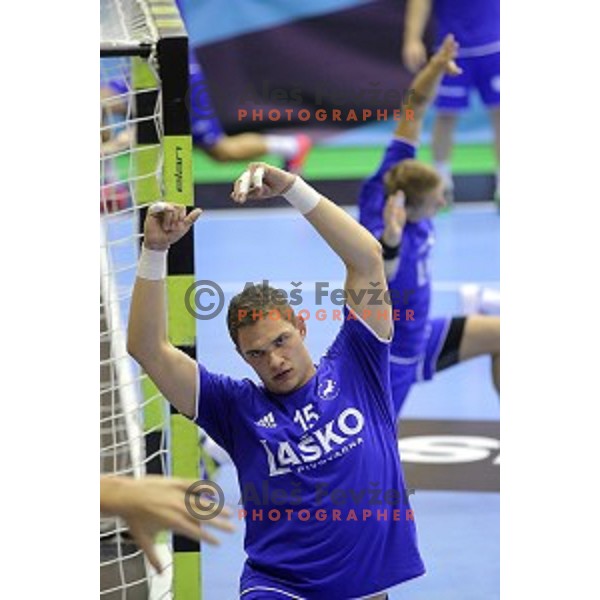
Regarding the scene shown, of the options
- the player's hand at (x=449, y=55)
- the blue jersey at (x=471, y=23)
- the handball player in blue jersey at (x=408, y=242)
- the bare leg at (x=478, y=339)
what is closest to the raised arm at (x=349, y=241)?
the player's hand at (x=449, y=55)

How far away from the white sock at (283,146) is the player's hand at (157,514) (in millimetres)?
8152

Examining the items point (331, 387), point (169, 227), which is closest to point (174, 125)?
point (169, 227)

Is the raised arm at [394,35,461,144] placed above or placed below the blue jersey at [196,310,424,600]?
above

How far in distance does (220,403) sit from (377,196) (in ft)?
7.82

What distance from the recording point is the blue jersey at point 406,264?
232 inches

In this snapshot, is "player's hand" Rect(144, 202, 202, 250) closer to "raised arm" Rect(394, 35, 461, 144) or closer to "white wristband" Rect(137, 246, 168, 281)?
"white wristband" Rect(137, 246, 168, 281)

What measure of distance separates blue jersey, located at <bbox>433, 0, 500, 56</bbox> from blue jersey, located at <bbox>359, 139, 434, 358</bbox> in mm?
4253

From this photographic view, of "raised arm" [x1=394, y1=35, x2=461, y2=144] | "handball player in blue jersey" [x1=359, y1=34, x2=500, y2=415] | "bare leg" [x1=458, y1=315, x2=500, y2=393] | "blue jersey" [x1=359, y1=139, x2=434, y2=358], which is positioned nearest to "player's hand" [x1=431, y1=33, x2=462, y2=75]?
"raised arm" [x1=394, y1=35, x2=461, y2=144]

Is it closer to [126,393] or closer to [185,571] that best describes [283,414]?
[185,571]

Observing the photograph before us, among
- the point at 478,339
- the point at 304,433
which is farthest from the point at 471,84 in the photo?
the point at 304,433

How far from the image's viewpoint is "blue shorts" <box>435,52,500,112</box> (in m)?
10.4

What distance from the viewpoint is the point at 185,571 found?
4031 mm

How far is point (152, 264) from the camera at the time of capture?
3.59 meters

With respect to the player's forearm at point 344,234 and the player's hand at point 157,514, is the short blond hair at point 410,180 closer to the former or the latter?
the player's forearm at point 344,234
